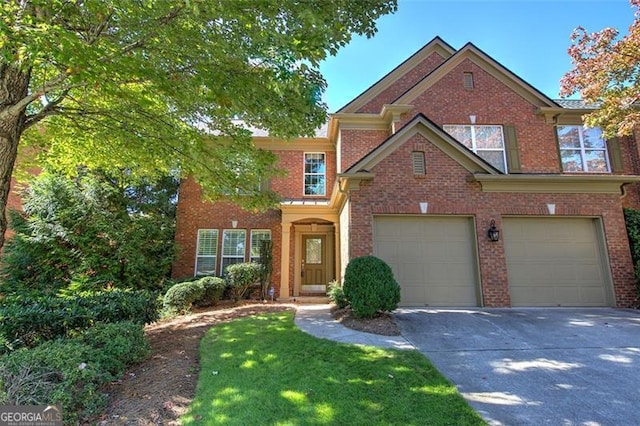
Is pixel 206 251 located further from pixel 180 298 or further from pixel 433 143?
pixel 433 143

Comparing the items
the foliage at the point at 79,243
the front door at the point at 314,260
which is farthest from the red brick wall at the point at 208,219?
the front door at the point at 314,260

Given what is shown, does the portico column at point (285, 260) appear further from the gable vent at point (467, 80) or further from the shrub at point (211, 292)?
the gable vent at point (467, 80)

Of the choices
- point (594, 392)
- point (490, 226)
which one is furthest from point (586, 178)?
point (594, 392)

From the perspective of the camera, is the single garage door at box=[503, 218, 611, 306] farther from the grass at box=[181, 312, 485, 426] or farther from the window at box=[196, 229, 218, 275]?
the window at box=[196, 229, 218, 275]

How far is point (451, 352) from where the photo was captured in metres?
5.20

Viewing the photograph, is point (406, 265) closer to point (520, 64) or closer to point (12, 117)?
point (12, 117)

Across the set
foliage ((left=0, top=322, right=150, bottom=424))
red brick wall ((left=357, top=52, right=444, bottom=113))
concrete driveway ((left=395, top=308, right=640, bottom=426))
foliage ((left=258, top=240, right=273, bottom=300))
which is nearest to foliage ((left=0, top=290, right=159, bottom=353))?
foliage ((left=0, top=322, right=150, bottom=424))

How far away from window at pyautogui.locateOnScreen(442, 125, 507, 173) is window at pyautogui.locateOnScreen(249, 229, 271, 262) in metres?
7.89

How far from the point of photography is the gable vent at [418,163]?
8.76 m

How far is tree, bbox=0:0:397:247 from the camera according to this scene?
4.32m

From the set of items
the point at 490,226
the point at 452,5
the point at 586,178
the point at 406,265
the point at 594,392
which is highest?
the point at 452,5

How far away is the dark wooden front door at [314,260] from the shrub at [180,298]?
450cm

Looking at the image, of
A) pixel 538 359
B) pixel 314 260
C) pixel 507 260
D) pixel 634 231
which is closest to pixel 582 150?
pixel 634 231

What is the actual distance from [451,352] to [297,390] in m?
2.81
